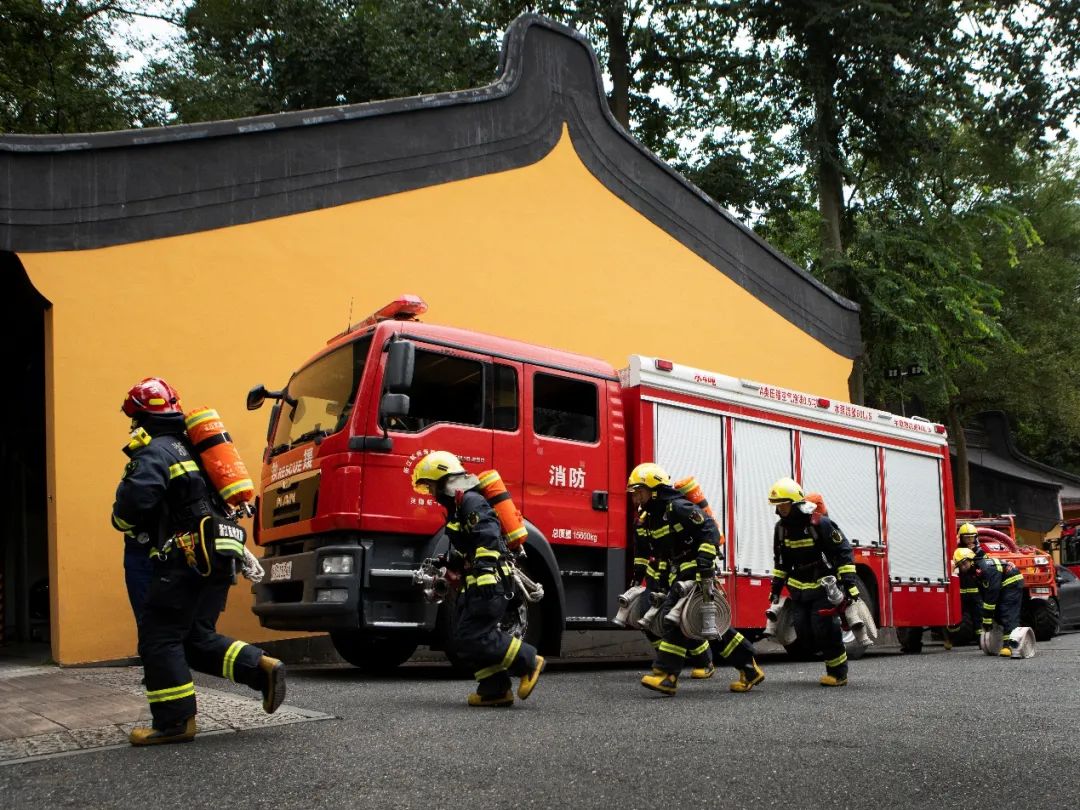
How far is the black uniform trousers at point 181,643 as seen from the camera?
533cm

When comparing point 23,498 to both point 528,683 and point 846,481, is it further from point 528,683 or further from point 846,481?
point 846,481

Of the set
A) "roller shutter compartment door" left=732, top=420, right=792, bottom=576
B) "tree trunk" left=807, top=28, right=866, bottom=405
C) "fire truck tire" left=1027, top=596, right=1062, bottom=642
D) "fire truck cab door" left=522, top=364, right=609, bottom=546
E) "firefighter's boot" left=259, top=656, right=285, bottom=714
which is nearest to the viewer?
"firefighter's boot" left=259, top=656, right=285, bottom=714

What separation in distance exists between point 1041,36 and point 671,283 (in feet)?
38.1

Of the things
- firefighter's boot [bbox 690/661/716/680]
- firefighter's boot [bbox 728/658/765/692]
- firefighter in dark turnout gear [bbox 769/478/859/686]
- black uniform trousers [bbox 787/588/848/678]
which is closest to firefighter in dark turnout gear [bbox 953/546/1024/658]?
firefighter in dark turnout gear [bbox 769/478/859/686]

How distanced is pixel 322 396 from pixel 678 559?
3.15m

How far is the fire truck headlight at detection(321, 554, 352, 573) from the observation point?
807cm

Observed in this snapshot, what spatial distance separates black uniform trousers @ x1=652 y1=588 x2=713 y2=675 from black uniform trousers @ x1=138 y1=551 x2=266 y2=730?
321cm

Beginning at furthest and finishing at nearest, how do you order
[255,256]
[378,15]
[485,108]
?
1. [378,15]
2. [485,108]
3. [255,256]

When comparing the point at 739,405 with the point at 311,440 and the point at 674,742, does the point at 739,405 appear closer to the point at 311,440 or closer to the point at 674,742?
the point at 311,440

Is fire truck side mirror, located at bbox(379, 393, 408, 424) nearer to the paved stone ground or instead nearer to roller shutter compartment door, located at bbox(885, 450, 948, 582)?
the paved stone ground

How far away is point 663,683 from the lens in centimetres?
775

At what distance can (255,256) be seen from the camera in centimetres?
1140

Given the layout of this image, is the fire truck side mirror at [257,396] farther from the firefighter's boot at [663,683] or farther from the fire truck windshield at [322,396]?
the firefighter's boot at [663,683]

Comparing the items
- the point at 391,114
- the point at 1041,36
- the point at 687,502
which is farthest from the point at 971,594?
the point at 1041,36
